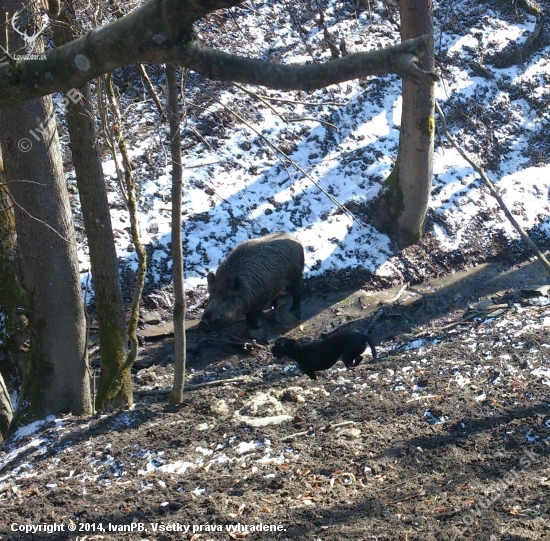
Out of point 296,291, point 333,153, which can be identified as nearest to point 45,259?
point 296,291

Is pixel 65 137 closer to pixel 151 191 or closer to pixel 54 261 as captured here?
pixel 151 191

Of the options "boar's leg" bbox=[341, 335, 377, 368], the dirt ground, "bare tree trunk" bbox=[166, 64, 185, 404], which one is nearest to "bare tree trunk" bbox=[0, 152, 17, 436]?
the dirt ground

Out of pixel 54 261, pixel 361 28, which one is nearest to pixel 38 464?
pixel 54 261

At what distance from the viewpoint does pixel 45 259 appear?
6.02 metres

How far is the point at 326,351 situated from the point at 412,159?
5528 millimetres

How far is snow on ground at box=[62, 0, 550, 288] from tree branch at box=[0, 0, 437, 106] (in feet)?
22.9

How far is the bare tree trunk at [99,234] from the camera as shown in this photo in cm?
603

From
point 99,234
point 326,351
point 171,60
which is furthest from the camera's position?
point 326,351

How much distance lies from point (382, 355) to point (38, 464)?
454 cm

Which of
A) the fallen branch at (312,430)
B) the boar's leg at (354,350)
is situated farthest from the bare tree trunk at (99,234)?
the boar's leg at (354,350)

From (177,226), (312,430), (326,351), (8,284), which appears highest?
(8,284)

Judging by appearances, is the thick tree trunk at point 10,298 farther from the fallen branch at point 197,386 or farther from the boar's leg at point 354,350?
the boar's leg at point 354,350

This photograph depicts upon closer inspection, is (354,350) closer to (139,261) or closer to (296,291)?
(139,261)

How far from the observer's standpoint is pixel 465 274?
38.5ft
